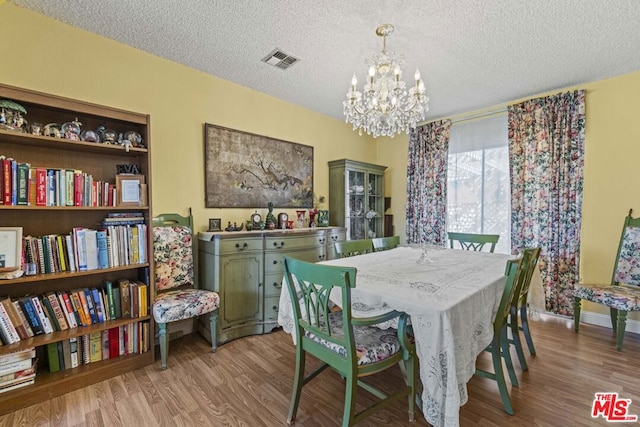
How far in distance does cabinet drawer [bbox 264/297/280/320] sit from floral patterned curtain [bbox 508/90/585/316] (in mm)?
2914

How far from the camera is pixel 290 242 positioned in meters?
2.95

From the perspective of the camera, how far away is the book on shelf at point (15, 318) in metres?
1.74

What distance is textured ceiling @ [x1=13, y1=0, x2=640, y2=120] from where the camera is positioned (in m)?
1.91

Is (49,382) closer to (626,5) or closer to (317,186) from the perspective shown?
(317,186)

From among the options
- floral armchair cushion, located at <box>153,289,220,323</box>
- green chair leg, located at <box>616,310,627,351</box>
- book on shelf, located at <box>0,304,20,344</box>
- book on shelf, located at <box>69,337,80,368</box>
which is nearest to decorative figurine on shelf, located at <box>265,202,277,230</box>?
floral armchair cushion, located at <box>153,289,220,323</box>

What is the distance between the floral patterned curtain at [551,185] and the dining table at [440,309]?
1713 millimetres

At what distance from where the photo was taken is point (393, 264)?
2115mm

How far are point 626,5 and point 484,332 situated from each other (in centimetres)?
234

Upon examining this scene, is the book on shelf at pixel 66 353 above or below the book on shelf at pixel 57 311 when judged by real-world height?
below

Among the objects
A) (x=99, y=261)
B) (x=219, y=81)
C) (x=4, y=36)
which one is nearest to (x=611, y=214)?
(x=219, y=81)

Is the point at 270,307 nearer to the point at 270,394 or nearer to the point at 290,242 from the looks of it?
the point at 290,242

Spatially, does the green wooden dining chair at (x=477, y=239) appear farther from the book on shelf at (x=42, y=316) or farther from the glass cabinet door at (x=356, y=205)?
the book on shelf at (x=42, y=316)

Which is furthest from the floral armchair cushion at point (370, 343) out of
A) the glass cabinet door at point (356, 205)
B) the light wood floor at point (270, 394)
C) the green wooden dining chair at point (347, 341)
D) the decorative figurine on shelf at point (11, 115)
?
the glass cabinet door at point (356, 205)

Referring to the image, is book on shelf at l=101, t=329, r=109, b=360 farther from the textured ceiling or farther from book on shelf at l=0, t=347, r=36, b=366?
the textured ceiling
